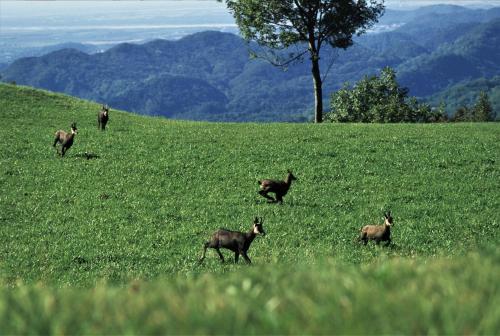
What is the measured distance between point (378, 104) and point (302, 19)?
93.1ft

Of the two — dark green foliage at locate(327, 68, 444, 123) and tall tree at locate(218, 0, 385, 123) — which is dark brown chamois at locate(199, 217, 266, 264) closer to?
tall tree at locate(218, 0, 385, 123)

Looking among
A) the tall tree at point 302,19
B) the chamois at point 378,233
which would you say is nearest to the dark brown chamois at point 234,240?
the chamois at point 378,233

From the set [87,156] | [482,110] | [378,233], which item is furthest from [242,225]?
[482,110]

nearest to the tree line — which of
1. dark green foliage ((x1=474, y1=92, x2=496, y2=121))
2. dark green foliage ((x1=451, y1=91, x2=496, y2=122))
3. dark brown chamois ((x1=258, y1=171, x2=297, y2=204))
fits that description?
dark brown chamois ((x1=258, y1=171, x2=297, y2=204))

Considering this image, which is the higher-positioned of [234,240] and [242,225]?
[234,240]

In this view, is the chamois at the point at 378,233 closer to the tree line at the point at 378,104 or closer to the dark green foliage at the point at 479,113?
the tree line at the point at 378,104

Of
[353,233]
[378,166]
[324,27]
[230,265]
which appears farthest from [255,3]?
[230,265]

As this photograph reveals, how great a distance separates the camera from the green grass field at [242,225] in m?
3.77

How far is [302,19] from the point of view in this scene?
5838 centimetres

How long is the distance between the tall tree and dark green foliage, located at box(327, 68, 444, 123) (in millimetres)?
21435

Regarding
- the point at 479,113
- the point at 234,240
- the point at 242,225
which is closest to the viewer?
the point at 234,240

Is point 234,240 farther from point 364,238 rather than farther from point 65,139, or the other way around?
point 65,139

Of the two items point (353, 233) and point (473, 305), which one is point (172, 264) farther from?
point (473, 305)

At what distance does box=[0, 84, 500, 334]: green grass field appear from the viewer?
377 cm
